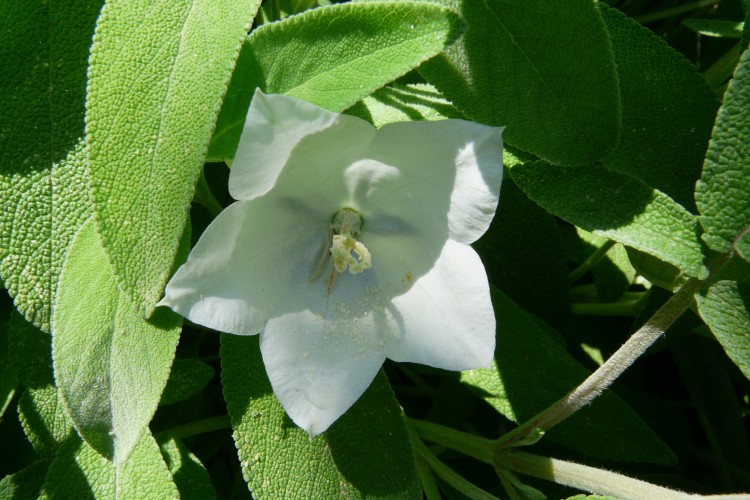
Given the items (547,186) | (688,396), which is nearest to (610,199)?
(547,186)

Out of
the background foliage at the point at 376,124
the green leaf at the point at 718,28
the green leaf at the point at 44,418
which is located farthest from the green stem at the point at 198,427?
the green leaf at the point at 718,28

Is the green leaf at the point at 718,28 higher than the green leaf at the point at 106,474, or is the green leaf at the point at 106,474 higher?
the green leaf at the point at 718,28

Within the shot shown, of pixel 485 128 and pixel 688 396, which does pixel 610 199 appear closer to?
pixel 485 128

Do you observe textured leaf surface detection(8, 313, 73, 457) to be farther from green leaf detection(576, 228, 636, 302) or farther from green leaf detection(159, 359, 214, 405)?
green leaf detection(576, 228, 636, 302)

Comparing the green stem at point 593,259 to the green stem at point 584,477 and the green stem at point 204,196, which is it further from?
the green stem at point 204,196

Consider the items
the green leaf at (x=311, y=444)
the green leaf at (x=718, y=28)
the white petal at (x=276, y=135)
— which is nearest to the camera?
the white petal at (x=276, y=135)

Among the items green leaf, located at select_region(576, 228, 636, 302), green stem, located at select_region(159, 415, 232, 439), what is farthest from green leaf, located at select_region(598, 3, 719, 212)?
green stem, located at select_region(159, 415, 232, 439)
